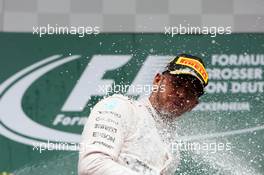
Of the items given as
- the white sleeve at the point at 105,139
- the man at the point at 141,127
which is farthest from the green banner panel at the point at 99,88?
the white sleeve at the point at 105,139

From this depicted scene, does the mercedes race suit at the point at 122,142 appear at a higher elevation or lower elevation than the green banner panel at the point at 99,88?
higher

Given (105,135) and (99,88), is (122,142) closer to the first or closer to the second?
(105,135)

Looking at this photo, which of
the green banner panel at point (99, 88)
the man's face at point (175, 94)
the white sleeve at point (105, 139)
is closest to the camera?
the white sleeve at point (105, 139)

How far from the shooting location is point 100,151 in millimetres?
1972

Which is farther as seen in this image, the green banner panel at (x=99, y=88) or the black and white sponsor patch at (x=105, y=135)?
the green banner panel at (x=99, y=88)

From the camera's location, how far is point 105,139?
1.98 m

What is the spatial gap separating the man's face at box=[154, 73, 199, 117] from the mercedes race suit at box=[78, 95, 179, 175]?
0.17 ft

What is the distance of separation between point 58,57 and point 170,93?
1930 millimetres

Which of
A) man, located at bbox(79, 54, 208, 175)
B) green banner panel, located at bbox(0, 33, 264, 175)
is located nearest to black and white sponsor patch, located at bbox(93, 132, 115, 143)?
man, located at bbox(79, 54, 208, 175)

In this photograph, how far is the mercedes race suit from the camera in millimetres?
1961

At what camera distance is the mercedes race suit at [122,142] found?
1.96 m

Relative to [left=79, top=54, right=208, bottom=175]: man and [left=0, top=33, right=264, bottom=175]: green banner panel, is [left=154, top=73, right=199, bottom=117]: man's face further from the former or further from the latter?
[left=0, top=33, right=264, bottom=175]: green banner panel

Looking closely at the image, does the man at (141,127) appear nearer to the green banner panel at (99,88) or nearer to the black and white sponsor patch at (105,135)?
the black and white sponsor patch at (105,135)

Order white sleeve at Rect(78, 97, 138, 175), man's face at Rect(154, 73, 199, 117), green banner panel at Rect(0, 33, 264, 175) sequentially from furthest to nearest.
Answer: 1. green banner panel at Rect(0, 33, 264, 175)
2. man's face at Rect(154, 73, 199, 117)
3. white sleeve at Rect(78, 97, 138, 175)
